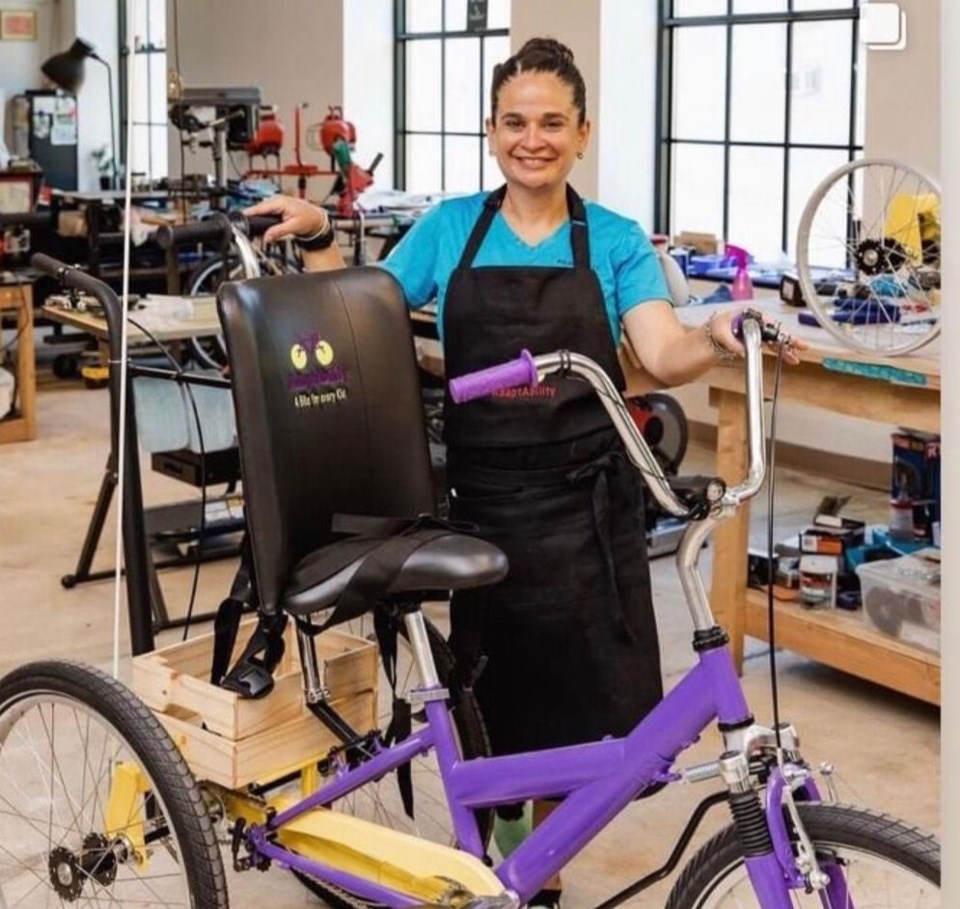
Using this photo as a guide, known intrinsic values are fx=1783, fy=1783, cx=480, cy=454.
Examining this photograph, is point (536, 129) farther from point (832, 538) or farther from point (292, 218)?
point (832, 538)

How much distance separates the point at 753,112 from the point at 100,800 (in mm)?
4254

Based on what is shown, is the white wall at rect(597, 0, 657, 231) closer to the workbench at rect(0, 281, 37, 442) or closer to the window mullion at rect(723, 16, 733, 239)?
the window mullion at rect(723, 16, 733, 239)

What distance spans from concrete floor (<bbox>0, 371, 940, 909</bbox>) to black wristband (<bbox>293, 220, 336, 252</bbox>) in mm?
1087

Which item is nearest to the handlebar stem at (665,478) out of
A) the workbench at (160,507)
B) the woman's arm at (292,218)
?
the woman's arm at (292,218)

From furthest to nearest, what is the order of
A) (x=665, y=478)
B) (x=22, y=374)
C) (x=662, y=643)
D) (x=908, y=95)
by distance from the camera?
(x=22, y=374) → (x=908, y=95) → (x=662, y=643) → (x=665, y=478)

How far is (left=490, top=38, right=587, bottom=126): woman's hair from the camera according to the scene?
250 centimetres

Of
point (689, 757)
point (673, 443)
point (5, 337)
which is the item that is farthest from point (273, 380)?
point (5, 337)

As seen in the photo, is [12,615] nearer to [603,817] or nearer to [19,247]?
[603,817]

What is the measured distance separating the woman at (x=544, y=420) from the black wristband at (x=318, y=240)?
0.05 feet

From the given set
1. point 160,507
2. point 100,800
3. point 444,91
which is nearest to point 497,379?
point 100,800

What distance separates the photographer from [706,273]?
18.6ft

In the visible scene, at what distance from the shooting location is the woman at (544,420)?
2.54m

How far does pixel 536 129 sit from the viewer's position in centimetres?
249

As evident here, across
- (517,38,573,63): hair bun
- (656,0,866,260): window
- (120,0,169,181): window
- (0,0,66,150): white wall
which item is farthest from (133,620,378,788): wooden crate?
(0,0,66,150): white wall
